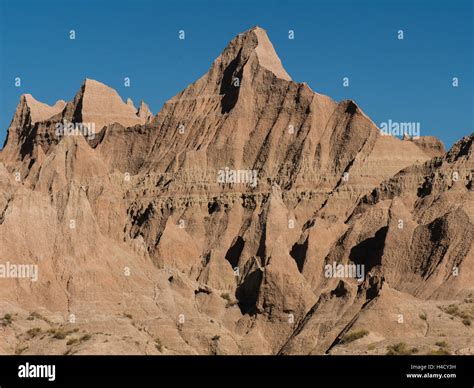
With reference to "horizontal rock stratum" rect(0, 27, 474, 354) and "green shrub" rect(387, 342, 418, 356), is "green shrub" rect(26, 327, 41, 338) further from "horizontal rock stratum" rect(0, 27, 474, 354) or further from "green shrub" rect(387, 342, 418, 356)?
"green shrub" rect(387, 342, 418, 356)

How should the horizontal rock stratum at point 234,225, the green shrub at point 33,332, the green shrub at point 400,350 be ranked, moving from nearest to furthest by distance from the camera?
the green shrub at point 400,350
the green shrub at point 33,332
the horizontal rock stratum at point 234,225

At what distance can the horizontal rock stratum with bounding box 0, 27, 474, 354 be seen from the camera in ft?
302

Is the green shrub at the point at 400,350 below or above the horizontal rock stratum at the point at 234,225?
below

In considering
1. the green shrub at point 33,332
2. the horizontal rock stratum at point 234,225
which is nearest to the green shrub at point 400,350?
the horizontal rock stratum at point 234,225

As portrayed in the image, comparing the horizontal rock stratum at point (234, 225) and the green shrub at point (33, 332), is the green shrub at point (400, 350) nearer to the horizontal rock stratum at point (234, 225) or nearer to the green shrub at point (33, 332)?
the horizontal rock stratum at point (234, 225)

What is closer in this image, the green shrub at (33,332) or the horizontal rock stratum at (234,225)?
the green shrub at (33,332)

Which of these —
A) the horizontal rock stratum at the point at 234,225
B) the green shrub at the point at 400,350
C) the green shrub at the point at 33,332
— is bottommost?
the green shrub at the point at 400,350

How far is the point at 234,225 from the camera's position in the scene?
145 metres

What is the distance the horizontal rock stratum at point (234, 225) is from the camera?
302ft

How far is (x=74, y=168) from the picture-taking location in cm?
15675

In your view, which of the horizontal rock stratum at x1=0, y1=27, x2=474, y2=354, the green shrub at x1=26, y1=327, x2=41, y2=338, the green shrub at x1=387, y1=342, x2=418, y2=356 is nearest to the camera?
the green shrub at x1=387, y1=342, x2=418, y2=356

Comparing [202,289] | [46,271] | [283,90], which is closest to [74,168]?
[283,90]

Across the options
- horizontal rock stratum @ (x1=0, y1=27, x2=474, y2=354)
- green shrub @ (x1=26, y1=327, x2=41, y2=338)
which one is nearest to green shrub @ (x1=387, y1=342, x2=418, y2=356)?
horizontal rock stratum @ (x1=0, y1=27, x2=474, y2=354)

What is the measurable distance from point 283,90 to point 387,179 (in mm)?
22525
